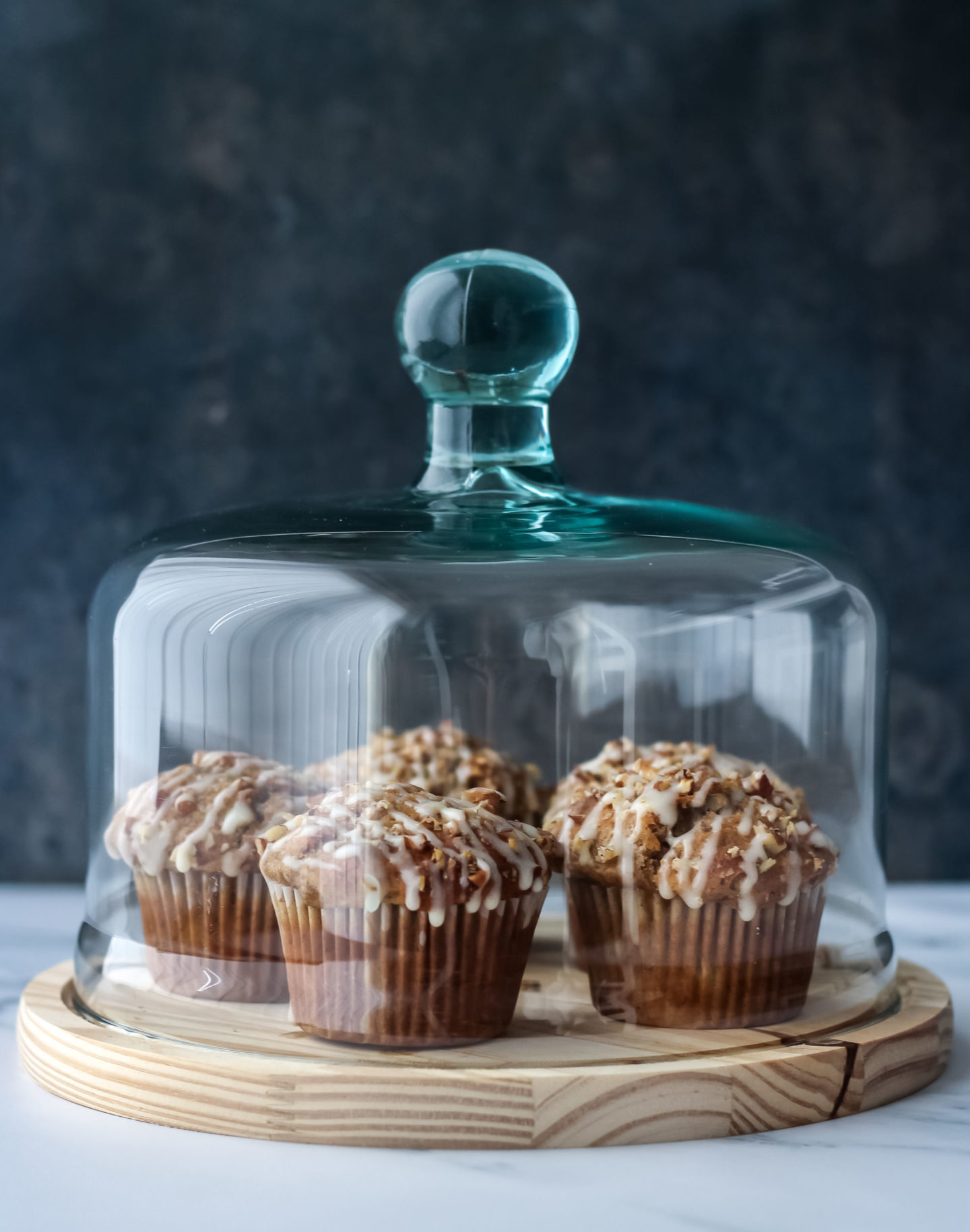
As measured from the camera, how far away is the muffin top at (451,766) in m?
1.22

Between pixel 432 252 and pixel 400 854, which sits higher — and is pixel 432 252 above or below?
above

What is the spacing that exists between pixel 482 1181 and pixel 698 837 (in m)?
0.31

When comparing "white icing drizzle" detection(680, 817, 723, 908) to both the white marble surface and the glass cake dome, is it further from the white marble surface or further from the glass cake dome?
the white marble surface

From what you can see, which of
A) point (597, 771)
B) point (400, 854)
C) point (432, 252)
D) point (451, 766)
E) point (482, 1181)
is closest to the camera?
point (482, 1181)

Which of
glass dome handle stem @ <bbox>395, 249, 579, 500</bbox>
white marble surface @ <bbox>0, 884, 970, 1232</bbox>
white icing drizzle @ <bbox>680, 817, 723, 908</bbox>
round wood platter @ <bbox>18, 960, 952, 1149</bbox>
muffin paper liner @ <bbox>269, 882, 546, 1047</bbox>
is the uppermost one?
glass dome handle stem @ <bbox>395, 249, 579, 500</bbox>

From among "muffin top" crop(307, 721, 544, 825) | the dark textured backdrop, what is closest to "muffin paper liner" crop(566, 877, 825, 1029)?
"muffin top" crop(307, 721, 544, 825)

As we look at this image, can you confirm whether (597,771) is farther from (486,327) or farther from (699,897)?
(486,327)

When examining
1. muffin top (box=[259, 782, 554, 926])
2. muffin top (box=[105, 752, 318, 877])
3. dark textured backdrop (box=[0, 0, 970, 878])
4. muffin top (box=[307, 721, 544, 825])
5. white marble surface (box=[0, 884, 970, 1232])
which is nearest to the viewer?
white marble surface (box=[0, 884, 970, 1232])

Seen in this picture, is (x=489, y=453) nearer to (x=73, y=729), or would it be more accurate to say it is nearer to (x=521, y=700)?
(x=521, y=700)

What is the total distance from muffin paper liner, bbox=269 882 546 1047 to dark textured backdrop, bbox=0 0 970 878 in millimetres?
1091

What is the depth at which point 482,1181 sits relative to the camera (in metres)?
0.82

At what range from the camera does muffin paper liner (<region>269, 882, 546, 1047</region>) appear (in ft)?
3.06

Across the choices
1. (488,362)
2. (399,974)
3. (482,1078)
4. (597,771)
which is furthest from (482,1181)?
(488,362)

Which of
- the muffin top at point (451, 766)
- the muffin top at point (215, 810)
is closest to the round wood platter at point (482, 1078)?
the muffin top at point (215, 810)
